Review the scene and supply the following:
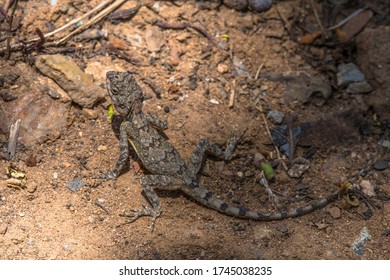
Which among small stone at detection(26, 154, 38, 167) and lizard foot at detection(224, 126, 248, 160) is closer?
small stone at detection(26, 154, 38, 167)

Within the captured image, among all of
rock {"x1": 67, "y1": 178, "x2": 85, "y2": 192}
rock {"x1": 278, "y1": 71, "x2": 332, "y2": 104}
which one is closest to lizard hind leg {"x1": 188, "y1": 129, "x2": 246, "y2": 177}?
rock {"x1": 278, "y1": 71, "x2": 332, "y2": 104}

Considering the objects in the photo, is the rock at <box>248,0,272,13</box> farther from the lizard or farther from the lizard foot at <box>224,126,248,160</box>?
the lizard

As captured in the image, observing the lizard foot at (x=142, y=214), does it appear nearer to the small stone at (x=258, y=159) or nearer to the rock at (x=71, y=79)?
the small stone at (x=258, y=159)
